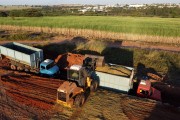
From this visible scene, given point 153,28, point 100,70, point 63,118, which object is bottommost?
point 63,118

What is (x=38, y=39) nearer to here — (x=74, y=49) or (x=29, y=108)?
(x=74, y=49)

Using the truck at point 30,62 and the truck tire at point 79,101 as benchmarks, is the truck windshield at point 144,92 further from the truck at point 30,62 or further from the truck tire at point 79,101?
the truck at point 30,62

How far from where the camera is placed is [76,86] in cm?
1243

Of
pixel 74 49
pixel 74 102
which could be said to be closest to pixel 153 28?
pixel 74 49

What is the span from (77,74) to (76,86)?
2.48 ft

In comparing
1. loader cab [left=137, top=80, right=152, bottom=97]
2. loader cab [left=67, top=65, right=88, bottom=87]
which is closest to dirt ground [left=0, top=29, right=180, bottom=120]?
loader cab [left=137, top=80, right=152, bottom=97]

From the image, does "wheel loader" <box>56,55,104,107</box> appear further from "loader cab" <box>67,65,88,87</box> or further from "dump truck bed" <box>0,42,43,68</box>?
"dump truck bed" <box>0,42,43,68</box>

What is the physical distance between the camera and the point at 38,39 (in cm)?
3180

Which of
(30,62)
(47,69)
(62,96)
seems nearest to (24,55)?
(30,62)

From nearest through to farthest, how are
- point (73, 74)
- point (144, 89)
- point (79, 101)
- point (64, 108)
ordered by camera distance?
point (79, 101) → point (64, 108) → point (73, 74) → point (144, 89)

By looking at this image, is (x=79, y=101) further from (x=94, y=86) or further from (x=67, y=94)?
(x=94, y=86)

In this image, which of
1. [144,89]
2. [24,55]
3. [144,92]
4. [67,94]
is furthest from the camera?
[24,55]

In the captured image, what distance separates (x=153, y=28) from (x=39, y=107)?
25.7 meters

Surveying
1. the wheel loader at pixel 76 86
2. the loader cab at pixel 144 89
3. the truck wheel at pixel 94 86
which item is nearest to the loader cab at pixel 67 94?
the wheel loader at pixel 76 86
